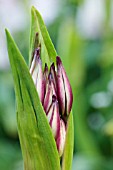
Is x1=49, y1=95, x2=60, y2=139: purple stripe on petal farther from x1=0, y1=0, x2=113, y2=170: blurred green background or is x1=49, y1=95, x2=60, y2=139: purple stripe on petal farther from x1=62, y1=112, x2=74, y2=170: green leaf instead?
x1=0, y1=0, x2=113, y2=170: blurred green background

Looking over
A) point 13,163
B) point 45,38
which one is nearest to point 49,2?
point 13,163

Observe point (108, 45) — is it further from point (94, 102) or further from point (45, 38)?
point (45, 38)

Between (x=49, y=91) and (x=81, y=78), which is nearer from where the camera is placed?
(x=49, y=91)

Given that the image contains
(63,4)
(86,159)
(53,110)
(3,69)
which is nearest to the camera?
(53,110)

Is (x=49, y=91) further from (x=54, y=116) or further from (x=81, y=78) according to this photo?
(x=81, y=78)

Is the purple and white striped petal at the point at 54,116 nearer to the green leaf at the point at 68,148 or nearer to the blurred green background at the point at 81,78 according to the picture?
the green leaf at the point at 68,148

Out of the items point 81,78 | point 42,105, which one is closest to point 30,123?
point 42,105
